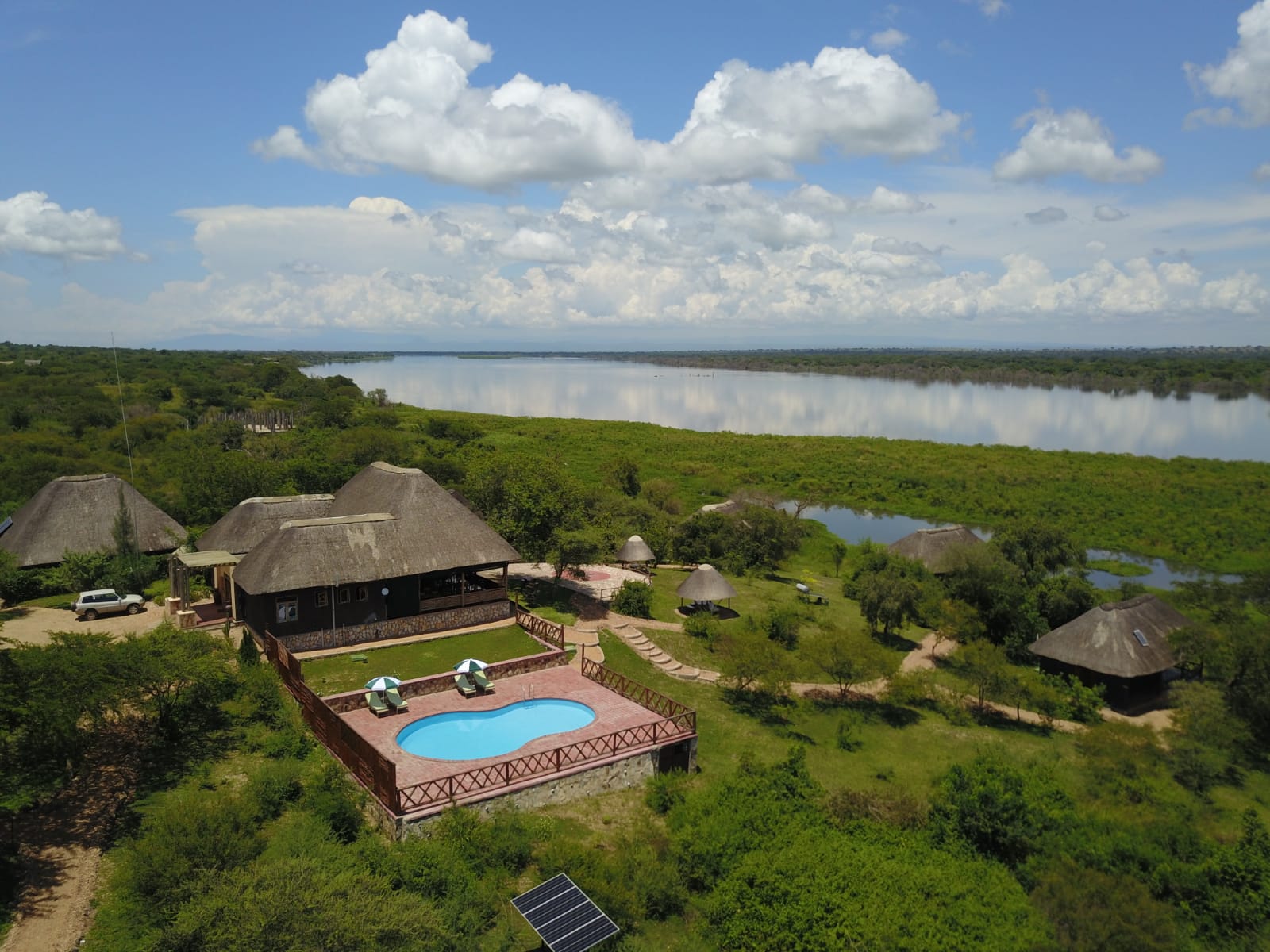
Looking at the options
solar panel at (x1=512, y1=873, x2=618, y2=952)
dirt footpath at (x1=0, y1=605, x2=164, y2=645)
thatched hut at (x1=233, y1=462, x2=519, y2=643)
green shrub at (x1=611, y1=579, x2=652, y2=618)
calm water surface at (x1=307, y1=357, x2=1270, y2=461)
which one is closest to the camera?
solar panel at (x1=512, y1=873, x2=618, y2=952)

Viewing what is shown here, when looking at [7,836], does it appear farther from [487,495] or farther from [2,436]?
[2,436]

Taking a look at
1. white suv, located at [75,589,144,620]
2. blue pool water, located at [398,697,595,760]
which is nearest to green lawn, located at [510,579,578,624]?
blue pool water, located at [398,697,595,760]

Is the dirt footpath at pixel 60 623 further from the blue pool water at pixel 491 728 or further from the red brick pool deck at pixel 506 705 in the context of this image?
the blue pool water at pixel 491 728

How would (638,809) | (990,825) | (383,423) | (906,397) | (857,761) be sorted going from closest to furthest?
(990,825)
(638,809)
(857,761)
(383,423)
(906,397)

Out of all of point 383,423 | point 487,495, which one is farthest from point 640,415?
point 487,495

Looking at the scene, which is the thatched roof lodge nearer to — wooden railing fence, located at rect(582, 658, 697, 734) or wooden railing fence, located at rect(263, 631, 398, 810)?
wooden railing fence, located at rect(582, 658, 697, 734)

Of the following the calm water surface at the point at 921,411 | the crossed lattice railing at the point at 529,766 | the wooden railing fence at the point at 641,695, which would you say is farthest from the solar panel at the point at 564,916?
the calm water surface at the point at 921,411

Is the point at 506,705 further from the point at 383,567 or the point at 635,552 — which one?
the point at 635,552
